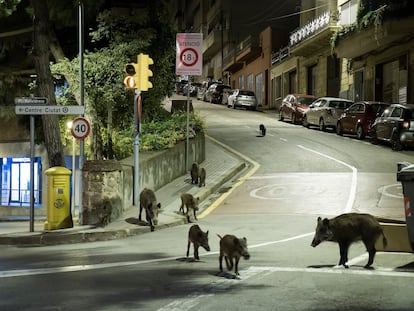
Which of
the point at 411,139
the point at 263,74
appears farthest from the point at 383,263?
the point at 263,74

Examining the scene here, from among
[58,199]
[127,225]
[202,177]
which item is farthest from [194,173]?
[58,199]

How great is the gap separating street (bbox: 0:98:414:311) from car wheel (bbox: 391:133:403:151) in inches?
192

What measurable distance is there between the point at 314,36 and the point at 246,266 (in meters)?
31.8

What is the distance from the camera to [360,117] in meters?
25.2

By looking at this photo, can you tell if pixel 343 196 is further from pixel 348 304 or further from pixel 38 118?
pixel 38 118

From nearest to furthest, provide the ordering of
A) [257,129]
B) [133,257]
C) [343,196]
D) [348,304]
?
[348,304] → [133,257] → [343,196] → [257,129]

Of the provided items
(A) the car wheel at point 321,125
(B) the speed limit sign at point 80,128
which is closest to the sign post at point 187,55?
(B) the speed limit sign at point 80,128

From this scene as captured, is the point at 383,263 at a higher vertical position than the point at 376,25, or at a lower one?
lower

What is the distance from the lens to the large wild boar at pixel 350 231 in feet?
24.0

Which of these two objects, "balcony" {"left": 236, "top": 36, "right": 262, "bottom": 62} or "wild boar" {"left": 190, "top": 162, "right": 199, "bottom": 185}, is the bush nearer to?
"wild boar" {"left": 190, "top": 162, "right": 199, "bottom": 185}

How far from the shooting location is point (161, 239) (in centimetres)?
1066

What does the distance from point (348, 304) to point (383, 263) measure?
2.28 meters

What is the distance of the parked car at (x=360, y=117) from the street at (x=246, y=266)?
8.46m

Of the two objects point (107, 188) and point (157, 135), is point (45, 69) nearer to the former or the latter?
point (157, 135)
